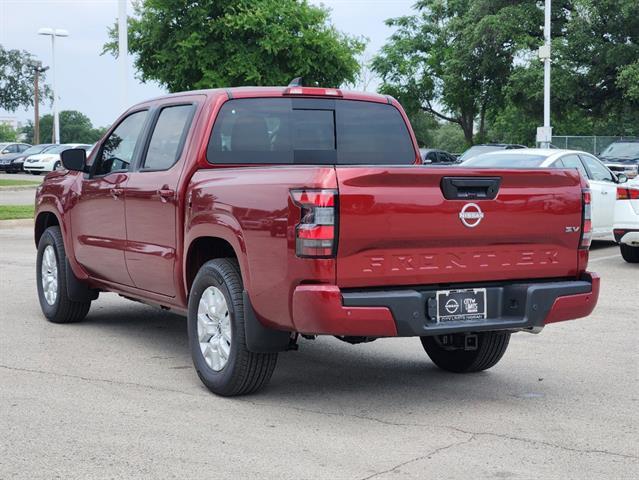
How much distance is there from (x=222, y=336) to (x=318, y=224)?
4.03 ft

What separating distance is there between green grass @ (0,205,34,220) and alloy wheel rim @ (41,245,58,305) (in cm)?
1215

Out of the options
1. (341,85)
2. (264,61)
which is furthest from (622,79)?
(264,61)

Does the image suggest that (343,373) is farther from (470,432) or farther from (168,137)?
(168,137)

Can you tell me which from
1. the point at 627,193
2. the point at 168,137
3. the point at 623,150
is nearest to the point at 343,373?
the point at 168,137

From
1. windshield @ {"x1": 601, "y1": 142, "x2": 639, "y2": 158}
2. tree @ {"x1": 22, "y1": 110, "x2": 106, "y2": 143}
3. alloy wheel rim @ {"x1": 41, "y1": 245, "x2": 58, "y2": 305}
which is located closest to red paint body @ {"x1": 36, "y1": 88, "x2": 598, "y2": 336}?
alloy wheel rim @ {"x1": 41, "y1": 245, "x2": 58, "y2": 305}

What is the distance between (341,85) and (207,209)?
117 feet

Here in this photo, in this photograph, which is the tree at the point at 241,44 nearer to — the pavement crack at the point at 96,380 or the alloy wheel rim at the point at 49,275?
the alloy wheel rim at the point at 49,275

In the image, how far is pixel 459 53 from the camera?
51.0m

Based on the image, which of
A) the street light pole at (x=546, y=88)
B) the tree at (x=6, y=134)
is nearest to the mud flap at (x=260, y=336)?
the street light pole at (x=546, y=88)

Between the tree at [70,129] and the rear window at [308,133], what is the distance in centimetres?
13189

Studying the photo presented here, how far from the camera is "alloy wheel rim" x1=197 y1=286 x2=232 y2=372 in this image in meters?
6.31

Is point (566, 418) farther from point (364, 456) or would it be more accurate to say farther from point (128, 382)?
point (128, 382)

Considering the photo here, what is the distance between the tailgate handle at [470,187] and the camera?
580cm

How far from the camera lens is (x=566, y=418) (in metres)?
5.96
